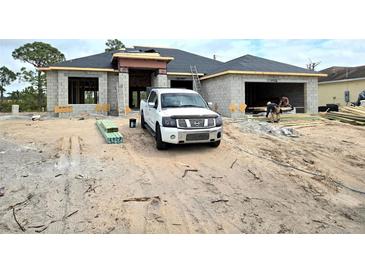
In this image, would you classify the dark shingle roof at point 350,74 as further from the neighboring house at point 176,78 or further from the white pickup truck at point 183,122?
the white pickup truck at point 183,122

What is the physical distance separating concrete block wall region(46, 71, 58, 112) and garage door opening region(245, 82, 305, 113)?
13.3 metres

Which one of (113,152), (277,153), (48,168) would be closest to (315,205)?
(277,153)

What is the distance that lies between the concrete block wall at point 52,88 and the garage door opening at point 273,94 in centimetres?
1327

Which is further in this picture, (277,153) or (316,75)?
(316,75)

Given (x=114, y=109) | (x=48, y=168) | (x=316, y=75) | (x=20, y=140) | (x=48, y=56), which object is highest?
(x=48, y=56)

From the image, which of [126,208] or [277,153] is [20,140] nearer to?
[126,208]

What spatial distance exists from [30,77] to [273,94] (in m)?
28.7

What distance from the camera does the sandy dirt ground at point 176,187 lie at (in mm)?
4766

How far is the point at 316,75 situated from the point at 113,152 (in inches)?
638

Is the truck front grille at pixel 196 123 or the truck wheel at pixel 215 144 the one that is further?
the truck wheel at pixel 215 144

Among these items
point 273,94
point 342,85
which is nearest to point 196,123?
point 273,94

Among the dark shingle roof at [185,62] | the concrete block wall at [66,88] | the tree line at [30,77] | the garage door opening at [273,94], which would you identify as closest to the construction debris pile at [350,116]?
the garage door opening at [273,94]

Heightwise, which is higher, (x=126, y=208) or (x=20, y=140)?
(x=20, y=140)

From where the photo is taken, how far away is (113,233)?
4410 mm
